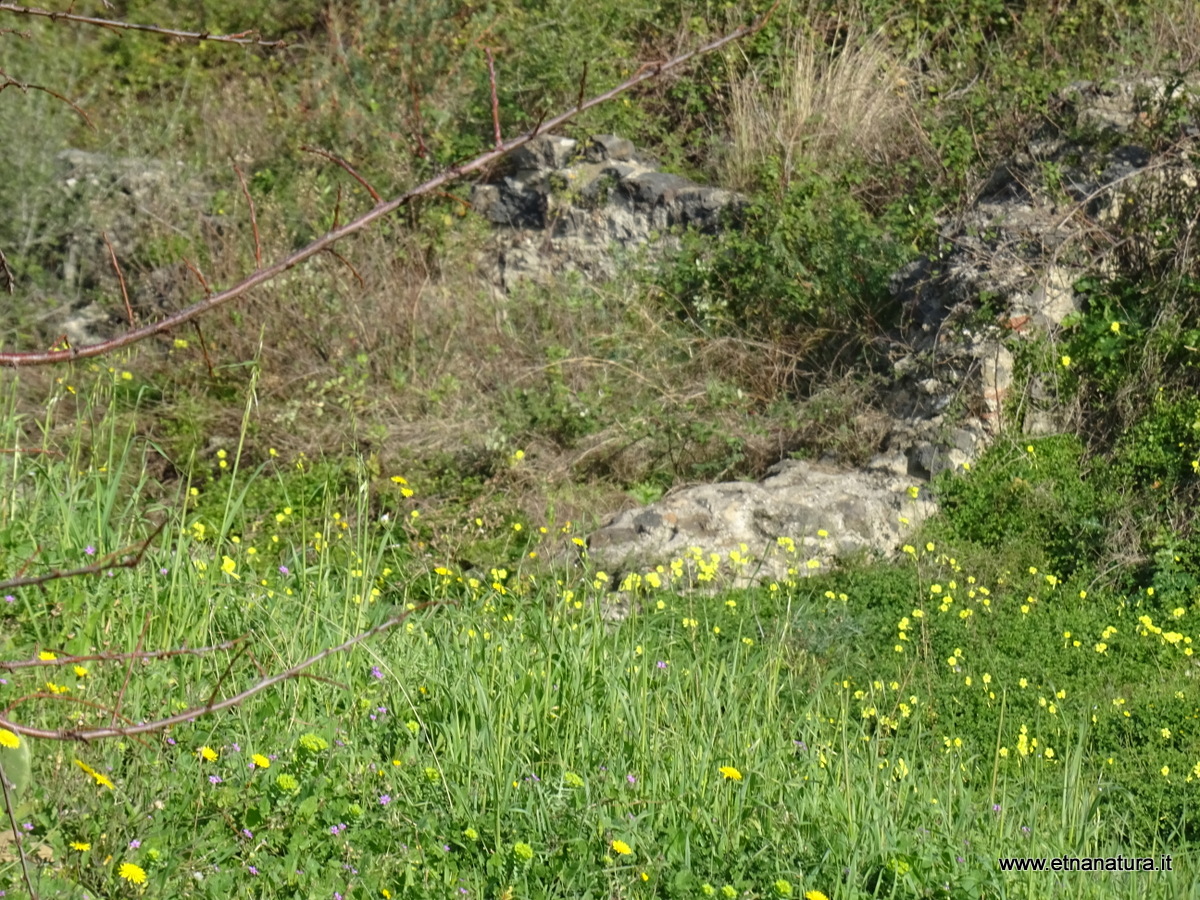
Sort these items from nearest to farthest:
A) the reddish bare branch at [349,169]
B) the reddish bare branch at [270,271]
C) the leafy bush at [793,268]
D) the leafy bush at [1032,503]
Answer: the reddish bare branch at [349,169]
the reddish bare branch at [270,271]
the leafy bush at [1032,503]
the leafy bush at [793,268]

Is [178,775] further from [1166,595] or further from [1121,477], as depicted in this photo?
[1121,477]

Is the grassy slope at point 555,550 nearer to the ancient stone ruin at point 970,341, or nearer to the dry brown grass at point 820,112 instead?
the dry brown grass at point 820,112

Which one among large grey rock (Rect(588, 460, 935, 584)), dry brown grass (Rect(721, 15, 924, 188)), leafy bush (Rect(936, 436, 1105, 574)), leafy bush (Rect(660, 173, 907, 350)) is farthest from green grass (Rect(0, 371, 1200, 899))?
dry brown grass (Rect(721, 15, 924, 188))

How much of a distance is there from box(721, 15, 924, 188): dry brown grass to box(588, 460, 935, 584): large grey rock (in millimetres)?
2907

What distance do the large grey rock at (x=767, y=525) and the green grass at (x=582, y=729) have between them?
0.52 feet

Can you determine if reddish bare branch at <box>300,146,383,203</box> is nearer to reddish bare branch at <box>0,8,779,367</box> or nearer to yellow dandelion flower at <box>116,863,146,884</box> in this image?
reddish bare branch at <box>0,8,779,367</box>

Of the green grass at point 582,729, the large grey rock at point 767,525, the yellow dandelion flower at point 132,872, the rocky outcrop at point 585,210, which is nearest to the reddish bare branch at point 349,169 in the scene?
the green grass at point 582,729

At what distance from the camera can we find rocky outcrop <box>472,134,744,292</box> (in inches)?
350

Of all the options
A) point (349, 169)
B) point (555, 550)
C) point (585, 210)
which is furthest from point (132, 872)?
point (585, 210)

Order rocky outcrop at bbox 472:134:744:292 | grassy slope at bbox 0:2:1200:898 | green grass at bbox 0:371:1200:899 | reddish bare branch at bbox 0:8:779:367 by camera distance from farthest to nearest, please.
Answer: rocky outcrop at bbox 472:134:744:292, grassy slope at bbox 0:2:1200:898, green grass at bbox 0:371:1200:899, reddish bare branch at bbox 0:8:779:367

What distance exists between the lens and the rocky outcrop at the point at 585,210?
890 centimetres

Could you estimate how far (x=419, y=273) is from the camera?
8.76 m

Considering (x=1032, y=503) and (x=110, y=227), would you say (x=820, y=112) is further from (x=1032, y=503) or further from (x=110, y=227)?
(x=110, y=227)

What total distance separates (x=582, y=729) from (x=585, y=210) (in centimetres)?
609
